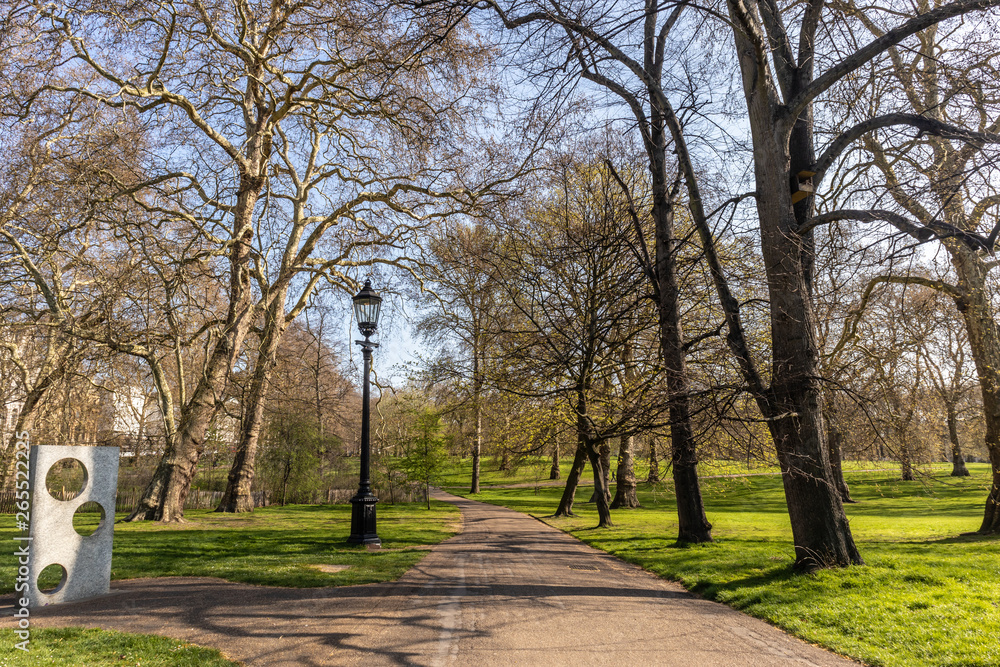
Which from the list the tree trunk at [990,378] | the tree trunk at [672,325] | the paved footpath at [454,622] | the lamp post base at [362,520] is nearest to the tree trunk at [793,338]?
the tree trunk at [672,325]

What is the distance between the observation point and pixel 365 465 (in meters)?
10.4

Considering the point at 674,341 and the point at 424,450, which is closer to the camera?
the point at 674,341

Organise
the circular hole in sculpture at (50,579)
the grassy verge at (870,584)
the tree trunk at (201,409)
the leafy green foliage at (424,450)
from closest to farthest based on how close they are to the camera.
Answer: the grassy verge at (870,584) < the circular hole in sculpture at (50,579) < the tree trunk at (201,409) < the leafy green foliage at (424,450)

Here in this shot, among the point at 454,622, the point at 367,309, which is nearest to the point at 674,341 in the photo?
the point at 454,622

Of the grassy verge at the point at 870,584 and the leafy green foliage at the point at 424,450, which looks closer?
the grassy verge at the point at 870,584

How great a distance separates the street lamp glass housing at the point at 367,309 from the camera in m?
11.2

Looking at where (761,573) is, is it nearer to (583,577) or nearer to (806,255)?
(583,577)

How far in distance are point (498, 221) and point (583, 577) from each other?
29.1 feet

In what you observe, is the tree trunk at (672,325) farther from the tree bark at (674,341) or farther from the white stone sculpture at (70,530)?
the white stone sculpture at (70,530)

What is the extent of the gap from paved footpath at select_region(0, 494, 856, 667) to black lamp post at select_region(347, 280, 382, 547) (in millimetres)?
2901

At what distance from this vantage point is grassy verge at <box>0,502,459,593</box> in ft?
23.9

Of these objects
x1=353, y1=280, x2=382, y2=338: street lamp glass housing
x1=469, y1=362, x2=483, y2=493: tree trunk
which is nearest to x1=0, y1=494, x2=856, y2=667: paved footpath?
x1=353, y1=280, x2=382, y2=338: street lamp glass housing

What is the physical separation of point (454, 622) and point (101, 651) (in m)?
2.95

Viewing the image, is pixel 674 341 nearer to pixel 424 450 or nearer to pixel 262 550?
pixel 262 550
